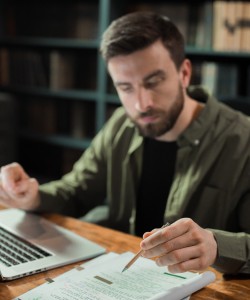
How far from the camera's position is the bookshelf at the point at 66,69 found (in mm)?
3049

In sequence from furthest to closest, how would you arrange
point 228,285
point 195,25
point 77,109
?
point 77,109 → point 195,25 → point 228,285

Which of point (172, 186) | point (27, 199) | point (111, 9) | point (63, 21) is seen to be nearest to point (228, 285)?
point (172, 186)

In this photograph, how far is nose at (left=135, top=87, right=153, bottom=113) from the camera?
1543mm

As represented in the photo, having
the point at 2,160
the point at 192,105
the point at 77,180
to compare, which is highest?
the point at 192,105

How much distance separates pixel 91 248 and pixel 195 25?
2.14 metres

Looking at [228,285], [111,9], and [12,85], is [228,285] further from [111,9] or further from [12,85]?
[12,85]

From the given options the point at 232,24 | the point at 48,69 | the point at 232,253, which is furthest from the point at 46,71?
the point at 232,253

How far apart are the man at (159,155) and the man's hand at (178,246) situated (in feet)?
1.23

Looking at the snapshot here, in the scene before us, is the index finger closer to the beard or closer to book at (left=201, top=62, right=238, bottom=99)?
the beard

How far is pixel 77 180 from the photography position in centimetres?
180

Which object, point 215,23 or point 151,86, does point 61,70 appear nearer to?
point 215,23

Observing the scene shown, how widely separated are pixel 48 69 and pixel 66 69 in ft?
0.49

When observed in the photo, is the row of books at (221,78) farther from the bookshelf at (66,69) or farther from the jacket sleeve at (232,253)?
the jacket sleeve at (232,253)

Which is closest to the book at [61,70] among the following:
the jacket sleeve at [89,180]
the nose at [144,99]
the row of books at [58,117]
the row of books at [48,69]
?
the row of books at [48,69]
